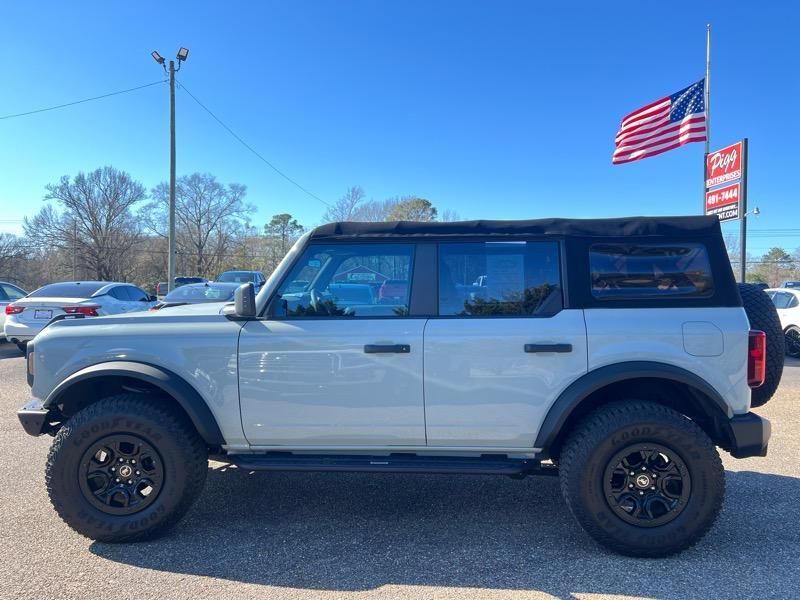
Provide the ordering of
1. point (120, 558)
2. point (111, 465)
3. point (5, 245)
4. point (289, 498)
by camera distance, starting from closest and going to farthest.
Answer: point (120, 558), point (111, 465), point (289, 498), point (5, 245)

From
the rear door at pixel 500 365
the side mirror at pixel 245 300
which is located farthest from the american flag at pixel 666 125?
the side mirror at pixel 245 300

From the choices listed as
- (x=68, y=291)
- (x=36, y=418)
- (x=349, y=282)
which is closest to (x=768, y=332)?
(x=349, y=282)

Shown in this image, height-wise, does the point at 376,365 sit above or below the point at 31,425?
above

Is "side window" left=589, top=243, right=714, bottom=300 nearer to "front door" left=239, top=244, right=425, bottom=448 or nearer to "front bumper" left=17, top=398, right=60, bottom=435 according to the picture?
"front door" left=239, top=244, right=425, bottom=448

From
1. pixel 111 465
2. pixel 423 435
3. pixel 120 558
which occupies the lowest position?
pixel 120 558

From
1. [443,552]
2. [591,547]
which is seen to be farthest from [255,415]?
[591,547]

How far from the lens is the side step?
313 cm

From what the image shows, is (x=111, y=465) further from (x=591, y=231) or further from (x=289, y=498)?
(x=591, y=231)

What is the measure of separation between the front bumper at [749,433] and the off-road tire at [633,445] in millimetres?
164

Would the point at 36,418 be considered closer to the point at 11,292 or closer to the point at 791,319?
the point at 11,292

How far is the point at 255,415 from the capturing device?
3244mm

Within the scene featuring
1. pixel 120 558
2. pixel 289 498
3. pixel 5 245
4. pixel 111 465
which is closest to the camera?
pixel 120 558

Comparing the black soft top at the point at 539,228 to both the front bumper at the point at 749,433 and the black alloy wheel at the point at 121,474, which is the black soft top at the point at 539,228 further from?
the black alloy wheel at the point at 121,474

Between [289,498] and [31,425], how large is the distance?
1748mm
